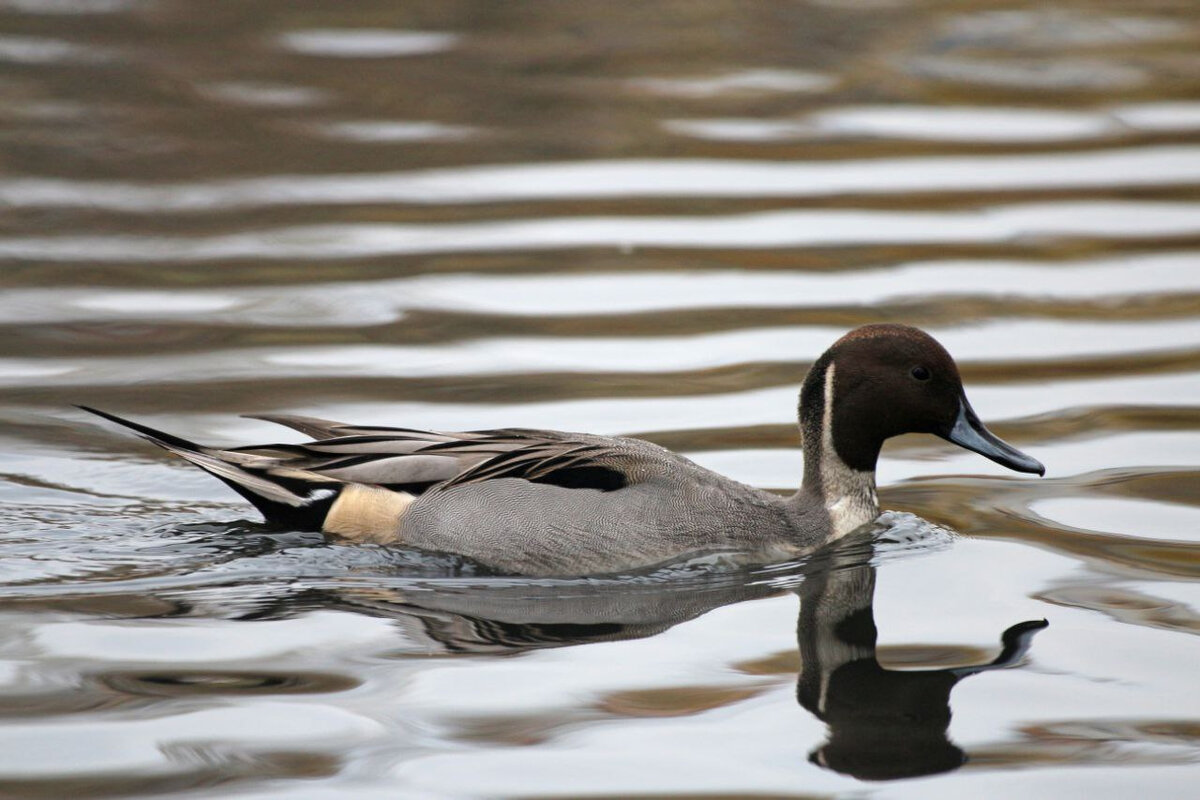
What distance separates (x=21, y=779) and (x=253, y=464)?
2.13m

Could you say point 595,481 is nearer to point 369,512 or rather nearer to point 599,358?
point 369,512

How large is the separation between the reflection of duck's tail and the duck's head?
0.86m

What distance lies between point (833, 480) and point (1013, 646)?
4.27 ft

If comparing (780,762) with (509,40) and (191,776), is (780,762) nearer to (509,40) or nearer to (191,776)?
(191,776)

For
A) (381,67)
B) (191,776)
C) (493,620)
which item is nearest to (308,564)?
(493,620)

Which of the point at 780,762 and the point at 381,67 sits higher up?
the point at 381,67

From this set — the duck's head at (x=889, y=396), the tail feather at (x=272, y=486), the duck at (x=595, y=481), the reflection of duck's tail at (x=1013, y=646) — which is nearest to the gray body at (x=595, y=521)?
the duck at (x=595, y=481)

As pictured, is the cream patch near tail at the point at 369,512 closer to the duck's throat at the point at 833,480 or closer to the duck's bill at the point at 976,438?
the duck's throat at the point at 833,480

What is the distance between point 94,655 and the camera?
4.89 m

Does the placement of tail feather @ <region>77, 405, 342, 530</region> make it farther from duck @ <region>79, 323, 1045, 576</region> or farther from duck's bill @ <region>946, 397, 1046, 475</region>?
duck's bill @ <region>946, 397, 1046, 475</region>

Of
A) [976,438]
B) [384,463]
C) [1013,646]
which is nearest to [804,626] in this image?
[1013,646]

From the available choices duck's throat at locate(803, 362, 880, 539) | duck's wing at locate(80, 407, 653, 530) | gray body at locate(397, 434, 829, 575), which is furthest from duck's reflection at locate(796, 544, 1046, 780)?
duck's wing at locate(80, 407, 653, 530)

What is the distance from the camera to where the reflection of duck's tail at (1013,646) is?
494 cm

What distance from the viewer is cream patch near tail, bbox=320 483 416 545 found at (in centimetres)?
604
